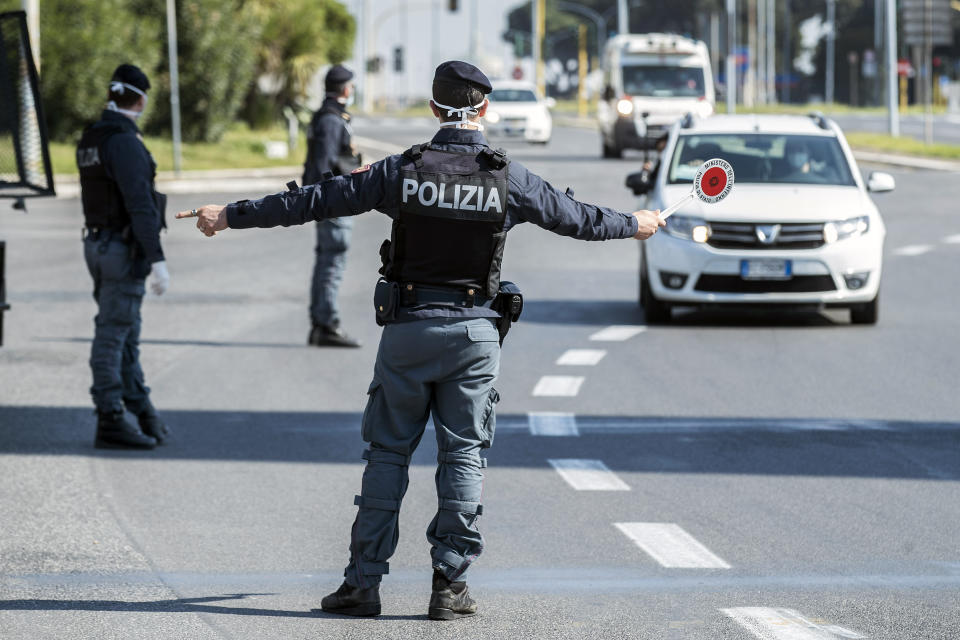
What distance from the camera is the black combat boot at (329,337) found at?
13.4 meters

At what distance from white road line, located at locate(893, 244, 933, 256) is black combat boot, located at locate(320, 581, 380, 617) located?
1571 centimetres

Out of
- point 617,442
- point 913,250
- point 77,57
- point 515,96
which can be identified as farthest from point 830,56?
point 617,442

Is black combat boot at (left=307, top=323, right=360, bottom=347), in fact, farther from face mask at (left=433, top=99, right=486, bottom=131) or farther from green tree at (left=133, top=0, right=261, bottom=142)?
green tree at (left=133, top=0, right=261, bottom=142)

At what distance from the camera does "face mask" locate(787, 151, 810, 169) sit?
15.2 metres

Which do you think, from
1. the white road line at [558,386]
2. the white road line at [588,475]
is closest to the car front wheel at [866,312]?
the white road line at [558,386]

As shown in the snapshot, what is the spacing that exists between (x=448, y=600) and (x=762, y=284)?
8877 millimetres

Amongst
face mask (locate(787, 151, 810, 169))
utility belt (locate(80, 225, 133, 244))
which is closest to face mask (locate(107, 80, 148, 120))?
utility belt (locate(80, 225, 133, 244))

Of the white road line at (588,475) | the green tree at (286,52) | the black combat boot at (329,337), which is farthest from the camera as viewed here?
the green tree at (286,52)

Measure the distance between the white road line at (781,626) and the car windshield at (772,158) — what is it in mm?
9250

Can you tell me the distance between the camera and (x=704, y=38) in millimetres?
133500

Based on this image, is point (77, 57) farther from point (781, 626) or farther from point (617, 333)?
point (781, 626)

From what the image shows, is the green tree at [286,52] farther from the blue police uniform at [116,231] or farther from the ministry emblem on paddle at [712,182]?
the ministry emblem on paddle at [712,182]

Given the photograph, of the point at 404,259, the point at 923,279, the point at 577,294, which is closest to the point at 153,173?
the point at 404,259

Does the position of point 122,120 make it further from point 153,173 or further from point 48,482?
point 48,482
